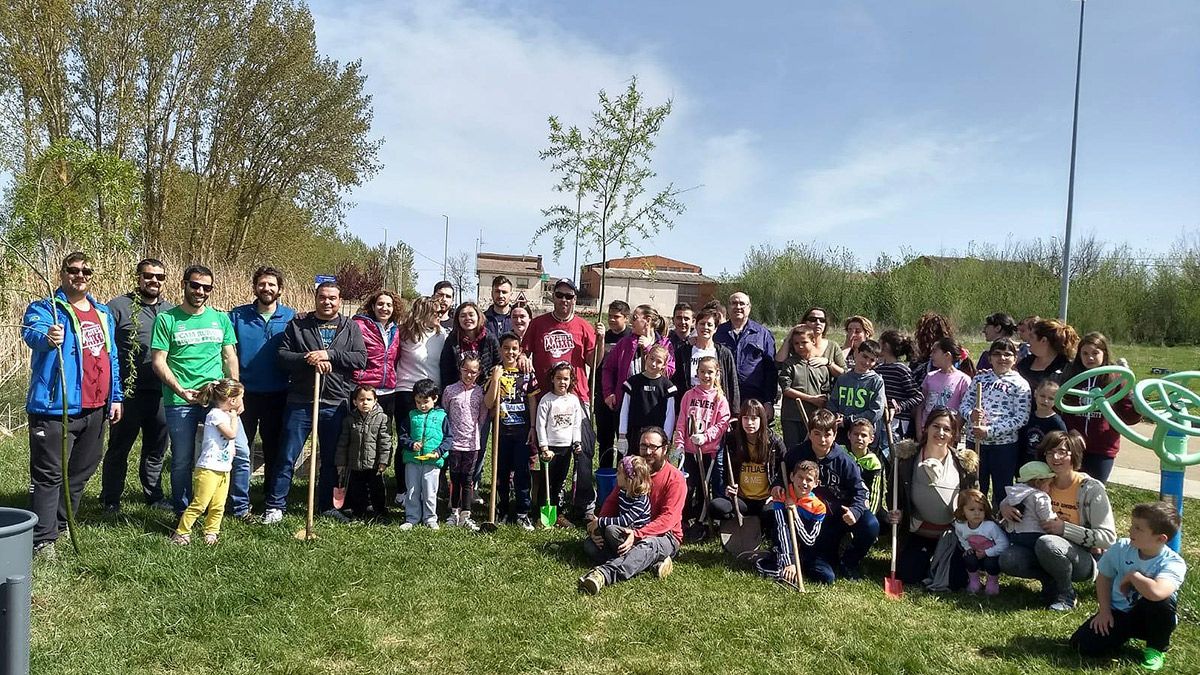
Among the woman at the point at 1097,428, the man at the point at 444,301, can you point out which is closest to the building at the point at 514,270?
the man at the point at 444,301

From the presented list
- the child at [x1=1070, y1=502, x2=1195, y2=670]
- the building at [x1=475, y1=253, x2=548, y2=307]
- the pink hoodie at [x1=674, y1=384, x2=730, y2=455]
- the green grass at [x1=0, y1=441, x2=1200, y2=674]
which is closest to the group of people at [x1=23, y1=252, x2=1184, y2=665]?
the pink hoodie at [x1=674, y1=384, x2=730, y2=455]

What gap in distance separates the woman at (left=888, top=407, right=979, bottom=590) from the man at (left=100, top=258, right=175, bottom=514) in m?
5.85

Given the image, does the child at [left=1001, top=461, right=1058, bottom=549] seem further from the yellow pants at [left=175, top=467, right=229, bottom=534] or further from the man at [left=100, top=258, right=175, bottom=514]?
the man at [left=100, top=258, right=175, bottom=514]

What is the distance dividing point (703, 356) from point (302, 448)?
340 centimetres

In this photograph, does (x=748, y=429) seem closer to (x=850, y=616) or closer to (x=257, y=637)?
(x=850, y=616)

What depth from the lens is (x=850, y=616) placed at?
4.67 m

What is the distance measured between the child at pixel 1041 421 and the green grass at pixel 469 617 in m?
1.07

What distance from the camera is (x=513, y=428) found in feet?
21.1

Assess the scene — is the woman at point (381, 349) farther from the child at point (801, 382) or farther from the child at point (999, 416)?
the child at point (999, 416)

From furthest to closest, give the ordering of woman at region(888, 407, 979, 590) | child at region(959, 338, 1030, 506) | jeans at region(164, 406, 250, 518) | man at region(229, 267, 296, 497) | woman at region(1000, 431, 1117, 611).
→ 1. man at region(229, 267, 296, 497)
2. child at region(959, 338, 1030, 506)
3. jeans at region(164, 406, 250, 518)
4. woman at region(888, 407, 979, 590)
5. woman at region(1000, 431, 1117, 611)

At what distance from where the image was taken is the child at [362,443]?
240 inches

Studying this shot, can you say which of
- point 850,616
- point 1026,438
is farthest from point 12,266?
point 1026,438

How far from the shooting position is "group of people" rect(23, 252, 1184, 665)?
5105mm

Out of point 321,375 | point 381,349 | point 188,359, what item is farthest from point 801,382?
point 188,359
